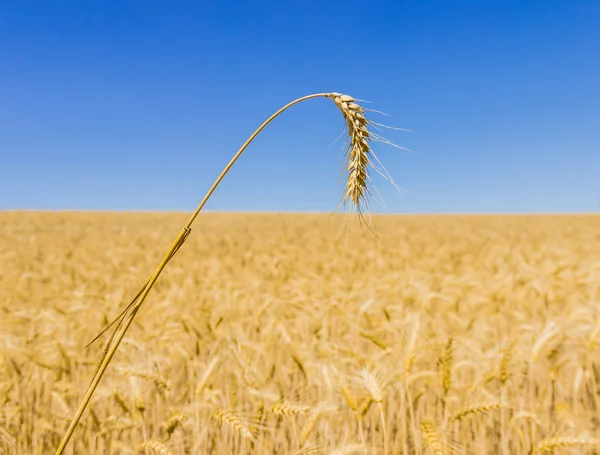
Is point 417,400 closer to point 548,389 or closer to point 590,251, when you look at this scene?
point 548,389

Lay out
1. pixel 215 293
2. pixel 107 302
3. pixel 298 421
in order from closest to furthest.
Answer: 1. pixel 298 421
2. pixel 107 302
3. pixel 215 293

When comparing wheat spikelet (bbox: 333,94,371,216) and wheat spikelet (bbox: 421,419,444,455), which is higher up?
wheat spikelet (bbox: 333,94,371,216)

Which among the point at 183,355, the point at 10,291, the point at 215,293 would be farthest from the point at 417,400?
the point at 10,291

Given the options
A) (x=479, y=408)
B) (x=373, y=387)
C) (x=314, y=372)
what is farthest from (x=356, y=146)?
(x=314, y=372)

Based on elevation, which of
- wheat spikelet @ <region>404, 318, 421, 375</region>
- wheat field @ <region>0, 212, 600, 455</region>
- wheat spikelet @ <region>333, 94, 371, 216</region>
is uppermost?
wheat spikelet @ <region>333, 94, 371, 216</region>

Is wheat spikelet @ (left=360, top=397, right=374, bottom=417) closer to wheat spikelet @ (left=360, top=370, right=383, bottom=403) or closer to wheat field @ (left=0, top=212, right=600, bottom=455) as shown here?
wheat field @ (left=0, top=212, right=600, bottom=455)

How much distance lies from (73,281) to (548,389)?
6.02 m

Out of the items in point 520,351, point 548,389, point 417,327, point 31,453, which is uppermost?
point 417,327

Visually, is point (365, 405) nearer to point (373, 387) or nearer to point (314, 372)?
point (373, 387)

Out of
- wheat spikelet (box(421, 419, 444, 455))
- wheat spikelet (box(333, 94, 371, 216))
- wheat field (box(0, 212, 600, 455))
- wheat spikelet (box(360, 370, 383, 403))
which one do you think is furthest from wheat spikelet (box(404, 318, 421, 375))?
wheat spikelet (box(333, 94, 371, 216))

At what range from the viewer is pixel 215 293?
16.7 feet

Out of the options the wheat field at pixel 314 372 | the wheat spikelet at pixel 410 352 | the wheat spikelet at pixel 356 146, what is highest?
the wheat spikelet at pixel 356 146

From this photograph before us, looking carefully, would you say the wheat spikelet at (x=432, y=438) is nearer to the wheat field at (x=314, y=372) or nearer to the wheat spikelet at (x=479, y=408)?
the wheat field at (x=314, y=372)

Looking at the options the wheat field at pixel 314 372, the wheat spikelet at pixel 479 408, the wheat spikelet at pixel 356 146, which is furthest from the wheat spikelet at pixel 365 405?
the wheat spikelet at pixel 356 146
